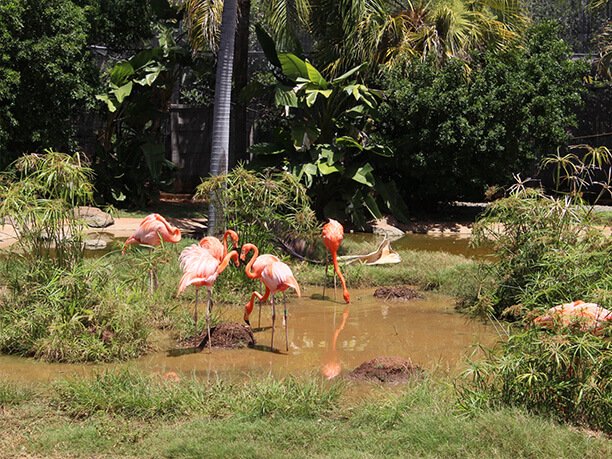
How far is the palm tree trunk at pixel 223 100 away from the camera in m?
9.16

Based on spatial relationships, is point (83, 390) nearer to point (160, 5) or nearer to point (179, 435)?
point (179, 435)

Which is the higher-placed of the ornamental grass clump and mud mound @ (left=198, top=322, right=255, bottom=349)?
the ornamental grass clump

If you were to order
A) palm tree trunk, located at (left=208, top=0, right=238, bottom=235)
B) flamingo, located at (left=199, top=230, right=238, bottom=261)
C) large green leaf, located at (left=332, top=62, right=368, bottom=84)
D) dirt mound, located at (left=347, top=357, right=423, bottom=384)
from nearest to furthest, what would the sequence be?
1. dirt mound, located at (left=347, top=357, right=423, bottom=384)
2. flamingo, located at (left=199, top=230, right=238, bottom=261)
3. palm tree trunk, located at (left=208, top=0, right=238, bottom=235)
4. large green leaf, located at (left=332, top=62, right=368, bottom=84)

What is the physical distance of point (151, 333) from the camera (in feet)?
19.6

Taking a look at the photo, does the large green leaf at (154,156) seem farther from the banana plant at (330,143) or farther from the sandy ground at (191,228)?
the banana plant at (330,143)

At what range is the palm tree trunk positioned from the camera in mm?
9164

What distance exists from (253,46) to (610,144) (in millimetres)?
19779

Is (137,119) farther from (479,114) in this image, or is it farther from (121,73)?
(479,114)

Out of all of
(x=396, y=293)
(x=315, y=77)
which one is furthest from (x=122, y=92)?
(x=396, y=293)

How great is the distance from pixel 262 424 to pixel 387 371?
1.42 m

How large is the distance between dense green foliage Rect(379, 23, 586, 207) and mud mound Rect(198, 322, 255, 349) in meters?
8.48

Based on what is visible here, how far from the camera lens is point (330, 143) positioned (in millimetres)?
14227

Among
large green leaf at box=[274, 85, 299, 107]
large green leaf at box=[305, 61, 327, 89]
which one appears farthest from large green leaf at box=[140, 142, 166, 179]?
large green leaf at box=[305, 61, 327, 89]

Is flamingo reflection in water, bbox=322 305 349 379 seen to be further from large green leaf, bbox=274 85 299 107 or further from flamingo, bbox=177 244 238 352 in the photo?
large green leaf, bbox=274 85 299 107
